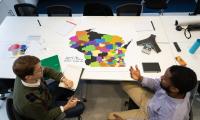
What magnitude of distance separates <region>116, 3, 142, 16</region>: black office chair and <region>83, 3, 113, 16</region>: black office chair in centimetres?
14

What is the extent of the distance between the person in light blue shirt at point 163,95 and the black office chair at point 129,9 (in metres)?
1.16

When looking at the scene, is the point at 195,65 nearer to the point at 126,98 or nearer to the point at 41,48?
the point at 126,98

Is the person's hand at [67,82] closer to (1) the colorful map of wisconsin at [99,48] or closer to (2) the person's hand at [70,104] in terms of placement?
(2) the person's hand at [70,104]

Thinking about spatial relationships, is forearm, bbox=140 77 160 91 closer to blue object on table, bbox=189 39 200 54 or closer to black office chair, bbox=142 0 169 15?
blue object on table, bbox=189 39 200 54

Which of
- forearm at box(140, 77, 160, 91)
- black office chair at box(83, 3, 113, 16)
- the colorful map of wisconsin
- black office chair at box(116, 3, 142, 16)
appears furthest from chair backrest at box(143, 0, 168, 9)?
forearm at box(140, 77, 160, 91)

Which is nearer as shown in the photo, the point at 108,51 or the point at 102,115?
the point at 108,51

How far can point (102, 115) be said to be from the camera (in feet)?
9.73

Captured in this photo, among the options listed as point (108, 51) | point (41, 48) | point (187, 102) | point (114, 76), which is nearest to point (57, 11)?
point (41, 48)

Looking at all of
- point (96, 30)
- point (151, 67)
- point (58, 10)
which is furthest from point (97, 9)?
point (151, 67)

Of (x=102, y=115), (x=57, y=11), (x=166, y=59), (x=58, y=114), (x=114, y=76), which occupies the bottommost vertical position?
(x=102, y=115)

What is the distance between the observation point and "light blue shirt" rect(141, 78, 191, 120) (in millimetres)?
1939

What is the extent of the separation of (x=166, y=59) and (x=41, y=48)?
4.94ft

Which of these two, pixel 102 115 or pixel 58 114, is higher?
pixel 58 114

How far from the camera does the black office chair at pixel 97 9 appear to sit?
10.8 ft
